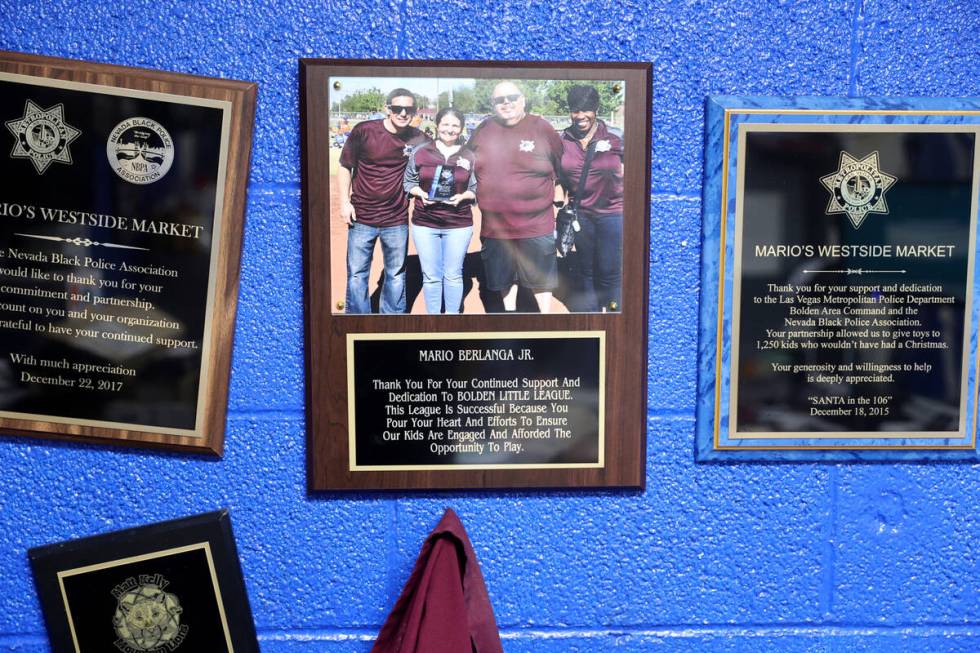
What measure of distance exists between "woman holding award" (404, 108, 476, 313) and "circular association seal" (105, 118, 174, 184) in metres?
0.49

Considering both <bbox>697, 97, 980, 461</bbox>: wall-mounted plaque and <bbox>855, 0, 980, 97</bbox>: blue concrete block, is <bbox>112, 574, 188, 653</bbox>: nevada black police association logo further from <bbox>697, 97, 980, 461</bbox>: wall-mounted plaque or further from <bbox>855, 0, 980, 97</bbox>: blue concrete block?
<bbox>855, 0, 980, 97</bbox>: blue concrete block

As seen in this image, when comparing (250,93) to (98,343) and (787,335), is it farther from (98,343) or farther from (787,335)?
(787,335)

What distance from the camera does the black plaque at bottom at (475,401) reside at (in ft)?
4.19

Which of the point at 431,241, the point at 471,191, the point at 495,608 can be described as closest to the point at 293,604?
the point at 495,608

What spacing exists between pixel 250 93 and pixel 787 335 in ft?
3.97

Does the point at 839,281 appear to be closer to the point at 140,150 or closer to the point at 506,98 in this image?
the point at 506,98

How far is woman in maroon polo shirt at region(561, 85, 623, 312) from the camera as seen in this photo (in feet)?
4.08

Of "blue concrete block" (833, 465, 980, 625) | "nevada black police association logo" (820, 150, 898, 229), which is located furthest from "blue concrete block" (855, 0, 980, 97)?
"blue concrete block" (833, 465, 980, 625)

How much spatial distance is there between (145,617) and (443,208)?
3.52 ft

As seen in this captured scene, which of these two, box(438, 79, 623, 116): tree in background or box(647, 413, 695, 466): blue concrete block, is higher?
box(438, 79, 623, 116): tree in background

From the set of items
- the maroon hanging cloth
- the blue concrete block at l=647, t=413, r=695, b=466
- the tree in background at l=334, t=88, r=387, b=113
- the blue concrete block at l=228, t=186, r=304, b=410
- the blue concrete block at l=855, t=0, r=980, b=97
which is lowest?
the maroon hanging cloth

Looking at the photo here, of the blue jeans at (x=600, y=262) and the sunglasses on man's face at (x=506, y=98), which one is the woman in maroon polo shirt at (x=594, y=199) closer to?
the blue jeans at (x=600, y=262)

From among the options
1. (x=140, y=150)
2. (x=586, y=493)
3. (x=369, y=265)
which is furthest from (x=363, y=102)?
(x=586, y=493)

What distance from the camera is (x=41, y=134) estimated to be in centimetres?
122
